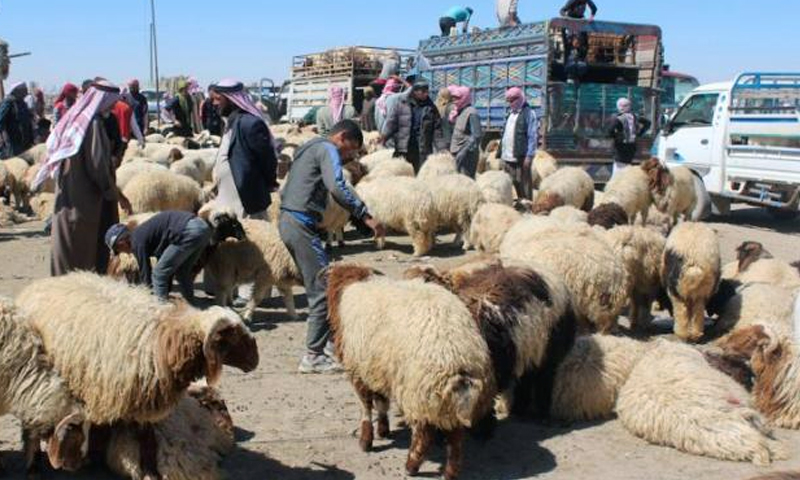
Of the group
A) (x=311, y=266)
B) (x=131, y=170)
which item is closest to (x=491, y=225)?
(x=311, y=266)

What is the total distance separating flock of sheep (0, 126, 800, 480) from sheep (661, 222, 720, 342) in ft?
0.05

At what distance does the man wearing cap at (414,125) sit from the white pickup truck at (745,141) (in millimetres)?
4632

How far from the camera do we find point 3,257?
1037cm

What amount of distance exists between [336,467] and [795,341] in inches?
118

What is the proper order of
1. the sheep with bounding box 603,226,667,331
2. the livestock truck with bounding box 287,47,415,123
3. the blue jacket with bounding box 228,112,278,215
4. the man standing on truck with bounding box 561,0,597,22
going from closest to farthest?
the sheep with bounding box 603,226,667,331
the blue jacket with bounding box 228,112,278,215
the man standing on truck with bounding box 561,0,597,22
the livestock truck with bounding box 287,47,415,123

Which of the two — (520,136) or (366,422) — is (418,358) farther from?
(520,136)

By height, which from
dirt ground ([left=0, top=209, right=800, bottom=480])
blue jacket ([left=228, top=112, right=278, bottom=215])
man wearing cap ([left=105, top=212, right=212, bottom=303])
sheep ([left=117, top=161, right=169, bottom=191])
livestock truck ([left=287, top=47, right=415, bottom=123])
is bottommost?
dirt ground ([left=0, top=209, right=800, bottom=480])

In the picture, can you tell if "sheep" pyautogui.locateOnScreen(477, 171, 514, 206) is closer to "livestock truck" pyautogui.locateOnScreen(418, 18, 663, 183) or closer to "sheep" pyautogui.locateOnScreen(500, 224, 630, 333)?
"livestock truck" pyautogui.locateOnScreen(418, 18, 663, 183)

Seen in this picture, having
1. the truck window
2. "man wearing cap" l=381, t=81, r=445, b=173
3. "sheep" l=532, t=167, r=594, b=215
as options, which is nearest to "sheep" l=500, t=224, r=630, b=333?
"sheep" l=532, t=167, r=594, b=215

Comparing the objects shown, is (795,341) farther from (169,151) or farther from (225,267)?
(169,151)

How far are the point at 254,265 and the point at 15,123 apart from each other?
31.5ft

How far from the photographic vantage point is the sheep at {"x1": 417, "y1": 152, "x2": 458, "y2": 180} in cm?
1175

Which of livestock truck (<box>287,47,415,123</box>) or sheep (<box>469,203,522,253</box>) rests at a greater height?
livestock truck (<box>287,47,415,123</box>)

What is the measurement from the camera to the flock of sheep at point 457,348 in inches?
155
